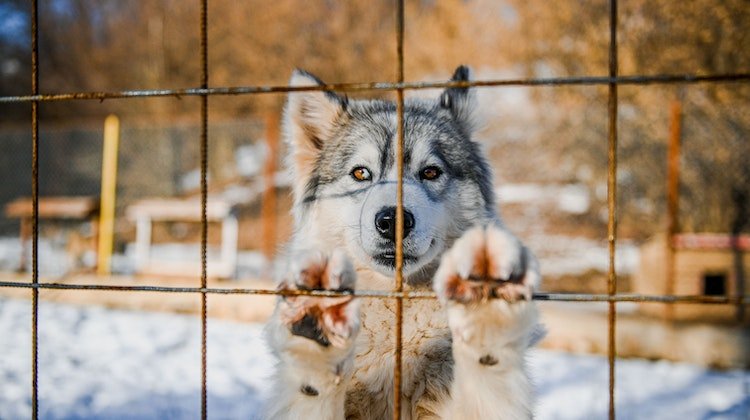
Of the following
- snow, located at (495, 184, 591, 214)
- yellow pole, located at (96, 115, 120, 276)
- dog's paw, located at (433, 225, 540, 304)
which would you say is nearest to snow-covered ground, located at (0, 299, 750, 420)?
yellow pole, located at (96, 115, 120, 276)

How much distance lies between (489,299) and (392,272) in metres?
0.83

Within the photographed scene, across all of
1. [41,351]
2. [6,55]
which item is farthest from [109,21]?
[41,351]

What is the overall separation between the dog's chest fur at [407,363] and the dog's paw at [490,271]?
2.32ft

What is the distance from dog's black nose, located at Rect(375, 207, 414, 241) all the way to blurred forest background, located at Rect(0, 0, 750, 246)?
402cm

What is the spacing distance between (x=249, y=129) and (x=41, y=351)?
480 centimetres

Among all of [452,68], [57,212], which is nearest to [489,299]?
[57,212]

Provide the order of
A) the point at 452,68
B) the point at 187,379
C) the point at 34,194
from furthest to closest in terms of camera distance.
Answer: the point at 452,68 < the point at 187,379 < the point at 34,194

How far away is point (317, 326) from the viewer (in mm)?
1632

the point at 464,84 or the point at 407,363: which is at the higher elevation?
the point at 464,84

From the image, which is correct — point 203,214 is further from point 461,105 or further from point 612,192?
point 461,105

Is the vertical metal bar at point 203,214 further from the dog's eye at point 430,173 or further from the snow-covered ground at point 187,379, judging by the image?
the snow-covered ground at point 187,379

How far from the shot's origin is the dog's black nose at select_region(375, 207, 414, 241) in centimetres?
217

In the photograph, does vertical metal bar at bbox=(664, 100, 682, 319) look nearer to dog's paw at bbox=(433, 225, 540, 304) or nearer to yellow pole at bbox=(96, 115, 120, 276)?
dog's paw at bbox=(433, 225, 540, 304)

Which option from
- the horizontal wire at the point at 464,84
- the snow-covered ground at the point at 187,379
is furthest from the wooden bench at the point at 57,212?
the horizontal wire at the point at 464,84
